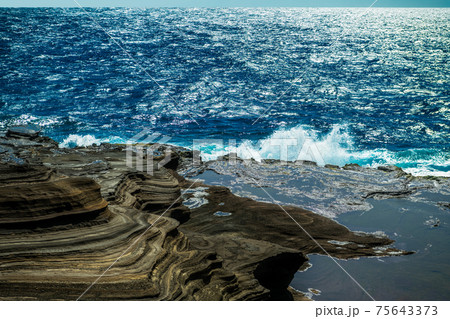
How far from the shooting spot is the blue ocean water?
2188cm

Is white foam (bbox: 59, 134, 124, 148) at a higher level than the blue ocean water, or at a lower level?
lower

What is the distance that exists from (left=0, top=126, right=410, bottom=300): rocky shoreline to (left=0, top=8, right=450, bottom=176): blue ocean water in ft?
31.8

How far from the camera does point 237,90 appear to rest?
2948cm

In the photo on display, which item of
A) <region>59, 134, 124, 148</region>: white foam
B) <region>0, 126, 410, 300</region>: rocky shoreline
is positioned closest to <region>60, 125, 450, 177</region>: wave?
<region>59, 134, 124, 148</region>: white foam

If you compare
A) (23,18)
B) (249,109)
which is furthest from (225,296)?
(23,18)

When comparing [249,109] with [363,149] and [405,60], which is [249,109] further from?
[405,60]

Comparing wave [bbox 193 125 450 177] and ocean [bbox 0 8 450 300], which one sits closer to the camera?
ocean [bbox 0 8 450 300]

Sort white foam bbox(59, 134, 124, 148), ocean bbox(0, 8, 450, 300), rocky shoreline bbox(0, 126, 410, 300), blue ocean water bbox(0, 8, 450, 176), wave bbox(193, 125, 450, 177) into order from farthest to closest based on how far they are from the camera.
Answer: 1. blue ocean water bbox(0, 8, 450, 176)
2. white foam bbox(59, 134, 124, 148)
3. wave bbox(193, 125, 450, 177)
4. ocean bbox(0, 8, 450, 300)
5. rocky shoreline bbox(0, 126, 410, 300)

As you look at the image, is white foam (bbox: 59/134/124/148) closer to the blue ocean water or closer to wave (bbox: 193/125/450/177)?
the blue ocean water

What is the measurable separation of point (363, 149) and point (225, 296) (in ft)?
54.6

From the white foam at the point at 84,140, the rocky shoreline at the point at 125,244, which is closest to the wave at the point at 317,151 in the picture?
the white foam at the point at 84,140

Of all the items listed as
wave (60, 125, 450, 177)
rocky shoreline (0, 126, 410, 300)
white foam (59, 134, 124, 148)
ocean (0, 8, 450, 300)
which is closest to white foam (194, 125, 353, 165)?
wave (60, 125, 450, 177)

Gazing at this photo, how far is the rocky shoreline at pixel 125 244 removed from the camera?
483cm

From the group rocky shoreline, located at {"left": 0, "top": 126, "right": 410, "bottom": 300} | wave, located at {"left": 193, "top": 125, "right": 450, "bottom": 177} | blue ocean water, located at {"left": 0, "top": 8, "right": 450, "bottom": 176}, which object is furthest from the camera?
blue ocean water, located at {"left": 0, "top": 8, "right": 450, "bottom": 176}
